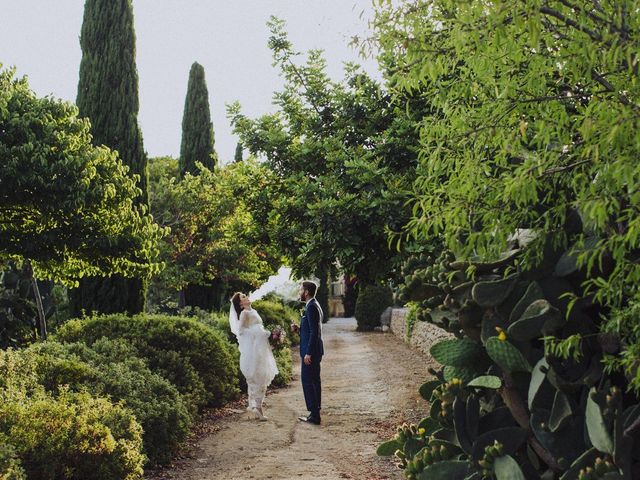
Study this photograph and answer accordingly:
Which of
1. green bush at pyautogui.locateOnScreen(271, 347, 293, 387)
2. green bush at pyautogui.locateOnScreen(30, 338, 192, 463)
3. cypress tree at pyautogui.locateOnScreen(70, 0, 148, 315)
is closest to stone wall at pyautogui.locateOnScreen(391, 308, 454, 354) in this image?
green bush at pyautogui.locateOnScreen(271, 347, 293, 387)

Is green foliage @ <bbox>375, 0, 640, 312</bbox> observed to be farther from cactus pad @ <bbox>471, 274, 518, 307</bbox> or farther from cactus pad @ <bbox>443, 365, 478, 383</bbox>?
cactus pad @ <bbox>443, 365, 478, 383</bbox>

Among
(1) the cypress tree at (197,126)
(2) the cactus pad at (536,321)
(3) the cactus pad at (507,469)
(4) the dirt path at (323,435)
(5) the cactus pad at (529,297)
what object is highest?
(1) the cypress tree at (197,126)

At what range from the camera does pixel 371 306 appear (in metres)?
33.0

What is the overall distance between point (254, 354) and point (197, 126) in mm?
16806

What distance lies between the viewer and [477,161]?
435 cm

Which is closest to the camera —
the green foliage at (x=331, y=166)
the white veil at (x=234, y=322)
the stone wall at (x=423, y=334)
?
the green foliage at (x=331, y=166)

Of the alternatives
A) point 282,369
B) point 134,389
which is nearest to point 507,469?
point 134,389

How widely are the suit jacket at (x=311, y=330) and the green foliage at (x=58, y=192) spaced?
2.71m

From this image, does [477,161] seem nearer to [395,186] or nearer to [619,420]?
[619,420]

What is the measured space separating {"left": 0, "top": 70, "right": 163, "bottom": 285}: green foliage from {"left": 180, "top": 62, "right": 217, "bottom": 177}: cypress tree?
15.1 metres

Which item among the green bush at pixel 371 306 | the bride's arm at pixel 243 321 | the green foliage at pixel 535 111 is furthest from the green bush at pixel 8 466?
the green bush at pixel 371 306

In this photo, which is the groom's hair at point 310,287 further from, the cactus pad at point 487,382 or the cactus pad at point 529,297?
the cactus pad at point 529,297

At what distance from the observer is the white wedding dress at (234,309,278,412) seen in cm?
1109

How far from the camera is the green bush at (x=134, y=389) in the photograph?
26.4ft
